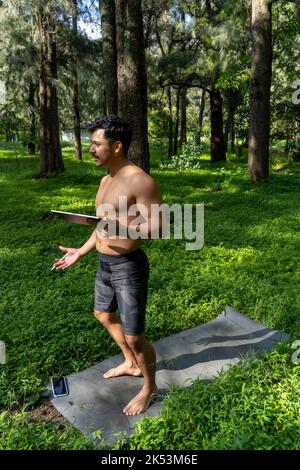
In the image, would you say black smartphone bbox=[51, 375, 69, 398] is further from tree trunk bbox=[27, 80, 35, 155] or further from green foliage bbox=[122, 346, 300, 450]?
tree trunk bbox=[27, 80, 35, 155]

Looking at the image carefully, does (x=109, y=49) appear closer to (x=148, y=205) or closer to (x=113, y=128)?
(x=113, y=128)

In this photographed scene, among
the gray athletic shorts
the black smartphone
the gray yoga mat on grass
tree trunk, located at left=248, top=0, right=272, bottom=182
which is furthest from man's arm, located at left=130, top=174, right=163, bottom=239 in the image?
tree trunk, located at left=248, top=0, right=272, bottom=182

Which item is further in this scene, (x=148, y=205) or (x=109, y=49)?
(x=109, y=49)

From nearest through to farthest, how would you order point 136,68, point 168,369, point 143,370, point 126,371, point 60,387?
point 143,370 < point 60,387 < point 126,371 < point 168,369 < point 136,68

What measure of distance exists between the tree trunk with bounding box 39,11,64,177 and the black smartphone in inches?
431

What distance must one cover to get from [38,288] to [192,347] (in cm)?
244

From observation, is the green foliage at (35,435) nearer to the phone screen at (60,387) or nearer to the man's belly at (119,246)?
the phone screen at (60,387)

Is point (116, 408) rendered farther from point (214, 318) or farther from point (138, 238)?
point (214, 318)

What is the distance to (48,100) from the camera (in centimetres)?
1365

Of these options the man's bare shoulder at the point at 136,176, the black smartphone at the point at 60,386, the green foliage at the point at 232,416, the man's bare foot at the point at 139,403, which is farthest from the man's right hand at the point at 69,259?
the green foliage at the point at 232,416

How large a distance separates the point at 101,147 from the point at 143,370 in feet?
5.96

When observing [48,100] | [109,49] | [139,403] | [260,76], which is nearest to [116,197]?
[139,403]

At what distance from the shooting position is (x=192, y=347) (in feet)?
14.1

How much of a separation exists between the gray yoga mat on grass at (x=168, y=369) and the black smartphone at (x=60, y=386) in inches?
1.8
